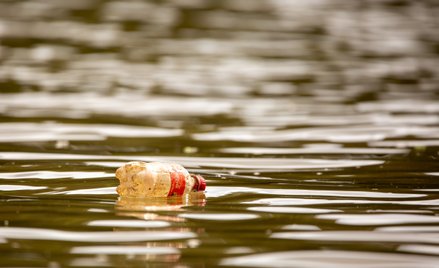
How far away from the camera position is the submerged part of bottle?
174 inches

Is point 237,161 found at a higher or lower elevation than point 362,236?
lower

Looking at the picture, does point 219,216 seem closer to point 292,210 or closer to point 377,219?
point 292,210

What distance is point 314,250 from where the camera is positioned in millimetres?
3430

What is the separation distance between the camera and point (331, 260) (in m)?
3.29

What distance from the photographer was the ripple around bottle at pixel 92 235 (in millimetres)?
3562

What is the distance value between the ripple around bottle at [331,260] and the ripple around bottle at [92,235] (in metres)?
0.39

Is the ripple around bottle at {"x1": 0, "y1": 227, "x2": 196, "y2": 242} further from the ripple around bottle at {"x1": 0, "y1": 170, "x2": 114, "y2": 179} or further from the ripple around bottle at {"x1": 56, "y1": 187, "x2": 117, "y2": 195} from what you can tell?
the ripple around bottle at {"x1": 0, "y1": 170, "x2": 114, "y2": 179}

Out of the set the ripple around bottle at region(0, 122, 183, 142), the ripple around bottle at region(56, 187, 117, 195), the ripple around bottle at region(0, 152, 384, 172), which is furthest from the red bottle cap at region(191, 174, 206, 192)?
the ripple around bottle at region(0, 122, 183, 142)

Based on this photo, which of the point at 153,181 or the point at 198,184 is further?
the point at 198,184

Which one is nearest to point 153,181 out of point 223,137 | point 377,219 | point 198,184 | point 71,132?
point 198,184

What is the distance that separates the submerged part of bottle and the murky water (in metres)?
0.07

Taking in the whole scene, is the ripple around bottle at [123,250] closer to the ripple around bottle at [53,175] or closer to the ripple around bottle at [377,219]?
the ripple around bottle at [377,219]

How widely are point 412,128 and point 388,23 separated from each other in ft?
30.4

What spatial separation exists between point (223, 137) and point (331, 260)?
11.7ft
